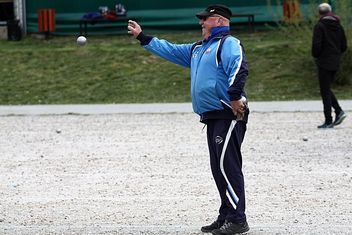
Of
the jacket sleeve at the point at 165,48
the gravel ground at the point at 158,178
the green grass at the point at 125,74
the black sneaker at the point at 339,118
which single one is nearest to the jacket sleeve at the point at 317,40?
the black sneaker at the point at 339,118

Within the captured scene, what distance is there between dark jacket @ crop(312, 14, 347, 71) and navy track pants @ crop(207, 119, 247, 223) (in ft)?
21.6

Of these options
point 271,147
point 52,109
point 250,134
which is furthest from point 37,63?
point 271,147

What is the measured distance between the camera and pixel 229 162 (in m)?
6.68

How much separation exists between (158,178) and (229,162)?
2.63 metres

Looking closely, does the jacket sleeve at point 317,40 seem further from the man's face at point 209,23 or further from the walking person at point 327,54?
the man's face at point 209,23

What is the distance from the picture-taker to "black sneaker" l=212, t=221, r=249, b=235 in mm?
6613

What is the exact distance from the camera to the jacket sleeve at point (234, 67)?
645 cm

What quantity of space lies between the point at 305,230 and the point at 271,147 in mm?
4708

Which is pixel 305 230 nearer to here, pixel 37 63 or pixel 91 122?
pixel 91 122

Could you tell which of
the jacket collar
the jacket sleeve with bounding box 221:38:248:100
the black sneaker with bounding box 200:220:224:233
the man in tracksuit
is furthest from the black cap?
the black sneaker with bounding box 200:220:224:233

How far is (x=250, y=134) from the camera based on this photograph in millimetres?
12789

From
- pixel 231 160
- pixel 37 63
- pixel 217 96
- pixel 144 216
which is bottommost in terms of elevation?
pixel 37 63

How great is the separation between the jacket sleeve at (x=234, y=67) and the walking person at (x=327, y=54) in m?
6.64

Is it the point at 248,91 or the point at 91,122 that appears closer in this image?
the point at 91,122
